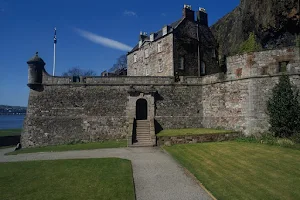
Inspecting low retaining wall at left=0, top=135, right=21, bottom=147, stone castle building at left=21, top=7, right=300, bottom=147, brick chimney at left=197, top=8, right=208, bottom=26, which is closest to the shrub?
→ stone castle building at left=21, top=7, right=300, bottom=147

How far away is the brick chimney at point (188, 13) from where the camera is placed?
28.1 metres

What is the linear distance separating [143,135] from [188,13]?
692 inches

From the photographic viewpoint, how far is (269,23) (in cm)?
2038

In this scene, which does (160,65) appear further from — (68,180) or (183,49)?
(68,180)

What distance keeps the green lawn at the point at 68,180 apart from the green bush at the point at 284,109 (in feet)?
36.5

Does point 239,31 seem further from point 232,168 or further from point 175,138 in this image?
point 232,168

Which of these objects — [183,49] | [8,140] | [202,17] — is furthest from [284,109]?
[8,140]

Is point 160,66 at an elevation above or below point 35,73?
above

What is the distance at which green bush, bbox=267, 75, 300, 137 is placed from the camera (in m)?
15.6

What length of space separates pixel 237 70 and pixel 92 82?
13250 mm

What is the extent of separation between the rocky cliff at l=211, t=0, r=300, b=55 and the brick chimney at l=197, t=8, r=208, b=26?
3964 millimetres

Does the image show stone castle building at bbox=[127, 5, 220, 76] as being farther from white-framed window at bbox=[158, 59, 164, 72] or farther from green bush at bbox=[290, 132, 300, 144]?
green bush at bbox=[290, 132, 300, 144]

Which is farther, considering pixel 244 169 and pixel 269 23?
pixel 269 23

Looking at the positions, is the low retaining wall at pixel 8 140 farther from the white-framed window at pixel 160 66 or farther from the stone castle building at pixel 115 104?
the white-framed window at pixel 160 66
